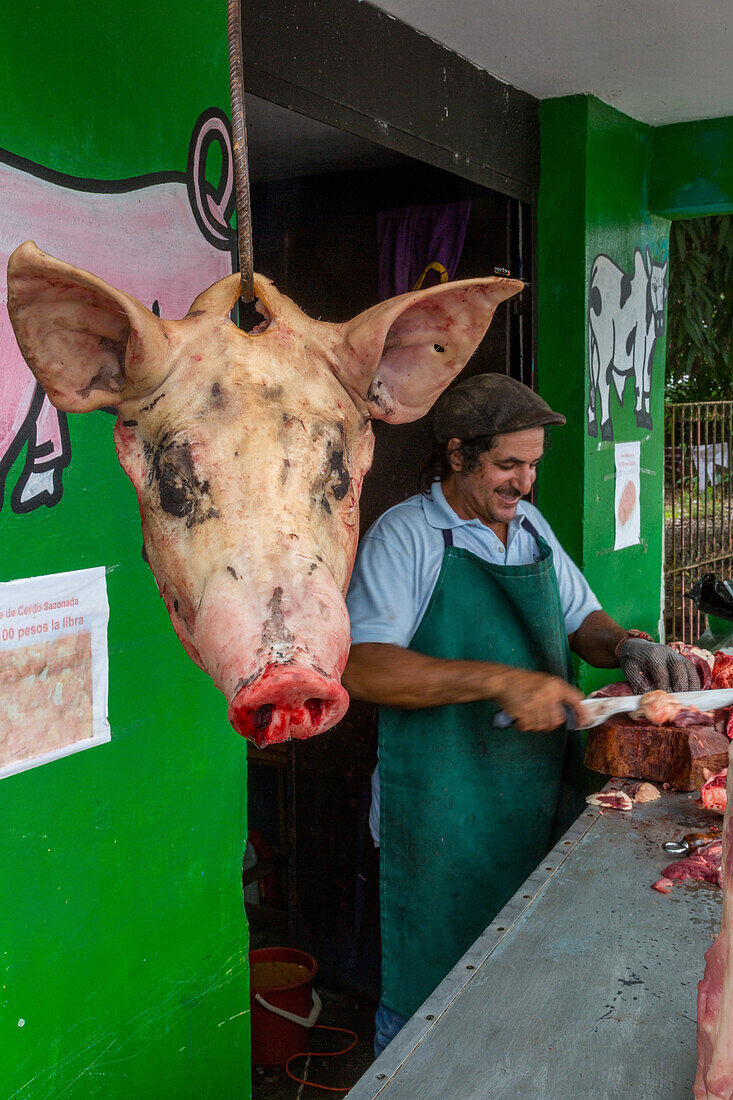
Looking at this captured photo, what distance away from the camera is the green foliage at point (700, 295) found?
7219 millimetres

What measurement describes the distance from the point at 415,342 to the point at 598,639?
2.42m

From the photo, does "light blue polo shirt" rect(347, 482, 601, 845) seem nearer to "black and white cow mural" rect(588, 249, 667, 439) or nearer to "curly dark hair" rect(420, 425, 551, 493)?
"curly dark hair" rect(420, 425, 551, 493)

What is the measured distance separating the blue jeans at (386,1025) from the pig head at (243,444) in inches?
87.7

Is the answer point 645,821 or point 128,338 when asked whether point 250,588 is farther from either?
point 645,821

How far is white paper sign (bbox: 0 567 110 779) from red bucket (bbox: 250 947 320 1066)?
2.29 m

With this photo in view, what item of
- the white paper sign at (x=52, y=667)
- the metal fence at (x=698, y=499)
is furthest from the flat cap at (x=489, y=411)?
the metal fence at (x=698, y=499)

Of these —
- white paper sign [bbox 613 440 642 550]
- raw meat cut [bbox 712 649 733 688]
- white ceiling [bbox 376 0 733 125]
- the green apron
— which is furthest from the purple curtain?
raw meat cut [bbox 712 649 733 688]

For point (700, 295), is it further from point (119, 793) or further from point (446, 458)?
point (119, 793)

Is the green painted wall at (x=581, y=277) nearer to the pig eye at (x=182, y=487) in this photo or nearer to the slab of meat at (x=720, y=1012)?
the slab of meat at (x=720, y=1012)

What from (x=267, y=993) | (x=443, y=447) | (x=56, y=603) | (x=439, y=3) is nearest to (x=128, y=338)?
(x=56, y=603)

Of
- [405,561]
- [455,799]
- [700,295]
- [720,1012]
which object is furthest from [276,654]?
[700,295]

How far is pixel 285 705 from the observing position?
1130mm

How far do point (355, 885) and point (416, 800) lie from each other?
2065 mm

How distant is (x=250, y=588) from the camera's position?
3.87 ft
